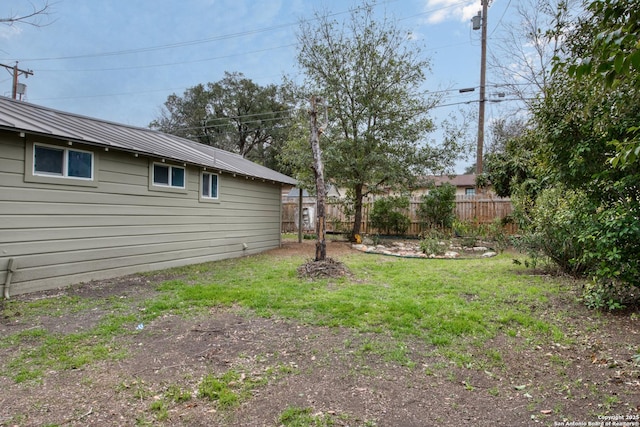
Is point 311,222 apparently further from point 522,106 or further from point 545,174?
point 545,174

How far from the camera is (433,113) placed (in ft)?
36.9

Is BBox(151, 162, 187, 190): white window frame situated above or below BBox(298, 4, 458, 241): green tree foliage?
below

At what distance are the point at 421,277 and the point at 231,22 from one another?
17463 millimetres

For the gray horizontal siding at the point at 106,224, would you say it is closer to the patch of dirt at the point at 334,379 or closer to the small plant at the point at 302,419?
the patch of dirt at the point at 334,379

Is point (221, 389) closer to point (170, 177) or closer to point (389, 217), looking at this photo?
point (170, 177)

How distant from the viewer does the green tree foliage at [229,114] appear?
26.5m

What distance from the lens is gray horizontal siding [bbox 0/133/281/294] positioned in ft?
16.0

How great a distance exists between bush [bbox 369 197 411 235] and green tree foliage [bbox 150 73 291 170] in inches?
557

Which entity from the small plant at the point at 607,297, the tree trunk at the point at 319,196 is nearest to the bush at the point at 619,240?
the small plant at the point at 607,297

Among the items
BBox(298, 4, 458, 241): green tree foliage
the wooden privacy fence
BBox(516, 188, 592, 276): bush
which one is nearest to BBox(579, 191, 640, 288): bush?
BBox(516, 188, 592, 276): bush

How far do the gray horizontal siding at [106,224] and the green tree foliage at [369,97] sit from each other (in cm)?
393

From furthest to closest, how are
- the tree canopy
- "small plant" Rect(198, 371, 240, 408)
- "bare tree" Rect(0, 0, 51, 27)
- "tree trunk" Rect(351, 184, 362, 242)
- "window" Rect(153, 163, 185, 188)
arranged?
"tree trunk" Rect(351, 184, 362, 242), "window" Rect(153, 163, 185, 188), the tree canopy, "bare tree" Rect(0, 0, 51, 27), "small plant" Rect(198, 371, 240, 408)

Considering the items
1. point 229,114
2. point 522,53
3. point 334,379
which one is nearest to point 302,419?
point 334,379

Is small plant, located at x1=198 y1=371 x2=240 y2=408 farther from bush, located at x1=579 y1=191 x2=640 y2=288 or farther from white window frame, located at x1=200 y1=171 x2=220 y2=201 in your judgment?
white window frame, located at x1=200 y1=171 x2=220 y2=201
